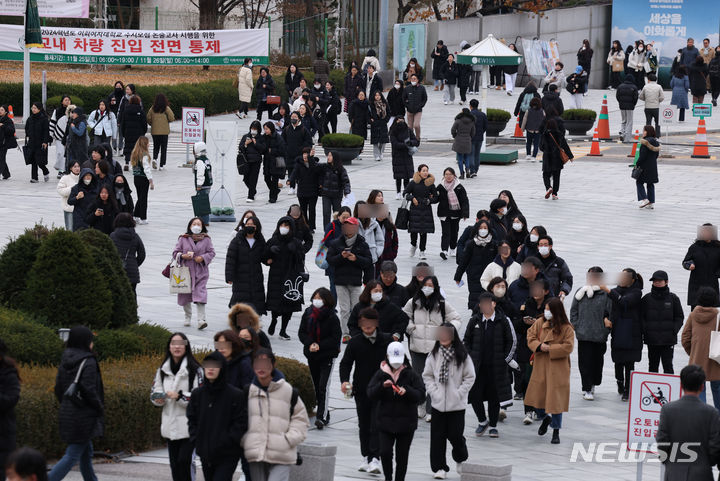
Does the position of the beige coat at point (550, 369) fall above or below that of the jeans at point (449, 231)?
below

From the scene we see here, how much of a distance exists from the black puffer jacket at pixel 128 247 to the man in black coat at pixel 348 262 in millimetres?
2263

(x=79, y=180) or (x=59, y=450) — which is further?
(x=79, y=180)

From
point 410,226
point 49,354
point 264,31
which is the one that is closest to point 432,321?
point 49,354

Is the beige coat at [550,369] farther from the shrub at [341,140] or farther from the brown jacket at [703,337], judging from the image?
the shrub at [341,140]

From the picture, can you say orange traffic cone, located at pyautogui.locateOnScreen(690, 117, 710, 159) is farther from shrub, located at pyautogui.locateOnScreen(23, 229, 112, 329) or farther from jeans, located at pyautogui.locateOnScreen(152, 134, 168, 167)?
shrub, located at pyautogui.locateOnScreen(23, 229, 112, 329)

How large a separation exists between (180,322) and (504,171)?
14.2m

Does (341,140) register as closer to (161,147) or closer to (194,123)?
(194,123)

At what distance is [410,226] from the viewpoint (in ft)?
62.7

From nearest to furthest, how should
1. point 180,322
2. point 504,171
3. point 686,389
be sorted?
point 686,389
point 180,322
point 504,171

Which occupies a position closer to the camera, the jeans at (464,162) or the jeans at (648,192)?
the jeans at (648,192)

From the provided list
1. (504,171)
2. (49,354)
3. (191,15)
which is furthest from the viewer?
(191,15)

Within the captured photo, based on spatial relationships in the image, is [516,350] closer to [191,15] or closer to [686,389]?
[686,389]

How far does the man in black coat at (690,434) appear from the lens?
8.62 m

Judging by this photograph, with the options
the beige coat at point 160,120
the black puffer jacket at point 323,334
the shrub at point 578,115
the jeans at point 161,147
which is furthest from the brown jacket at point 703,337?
the shrub at point 578,115
